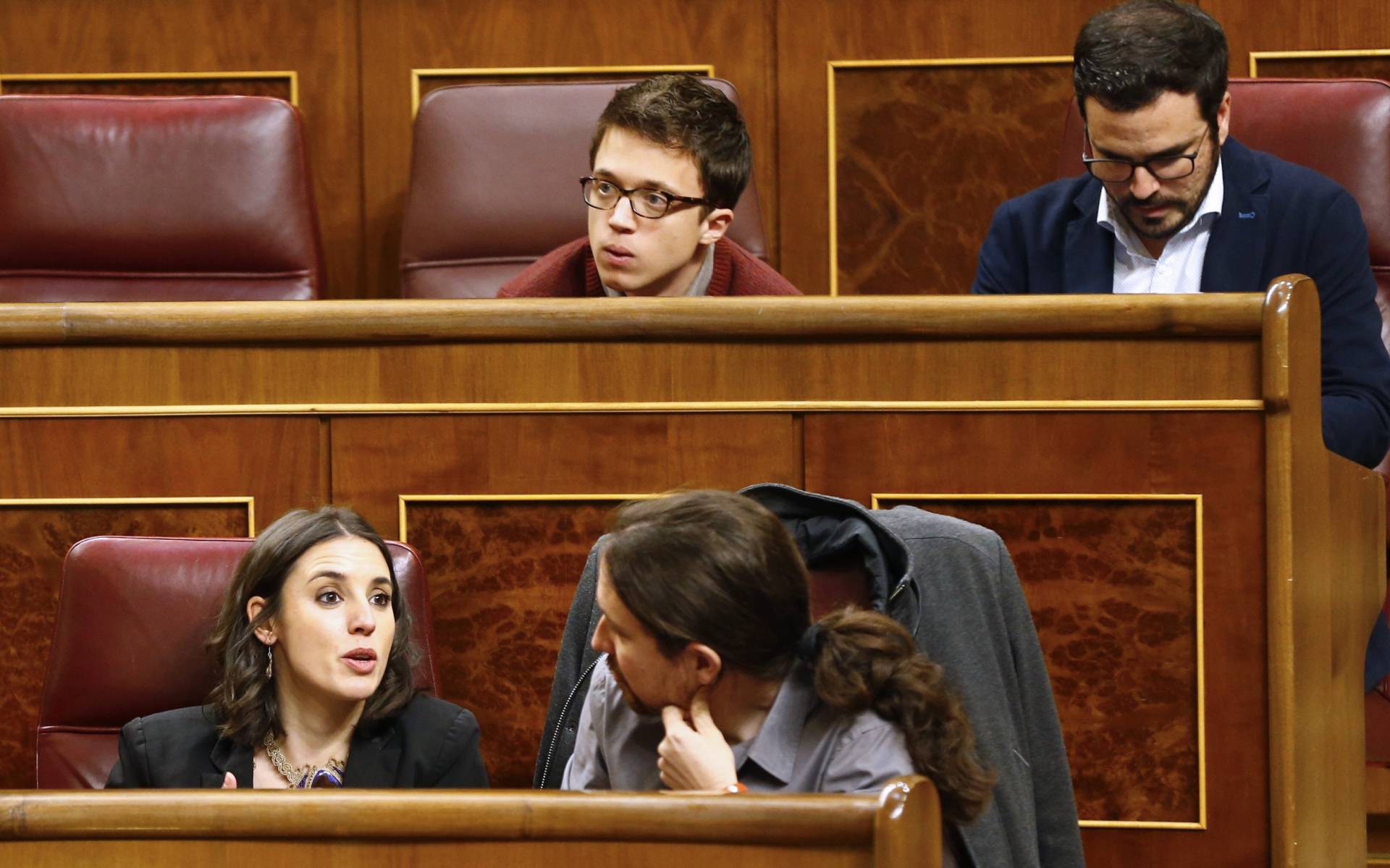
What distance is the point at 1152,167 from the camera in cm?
146

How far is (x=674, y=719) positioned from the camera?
934 millimetres

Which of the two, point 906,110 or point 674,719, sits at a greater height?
point 906,110

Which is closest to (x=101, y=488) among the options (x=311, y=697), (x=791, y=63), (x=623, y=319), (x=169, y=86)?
(x=311, y=697)

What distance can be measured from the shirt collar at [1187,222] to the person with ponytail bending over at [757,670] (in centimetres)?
69

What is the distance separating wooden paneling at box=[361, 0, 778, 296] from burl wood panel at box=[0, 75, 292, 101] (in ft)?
0.48

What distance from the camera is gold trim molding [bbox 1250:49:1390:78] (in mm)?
1912

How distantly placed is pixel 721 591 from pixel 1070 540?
40cm

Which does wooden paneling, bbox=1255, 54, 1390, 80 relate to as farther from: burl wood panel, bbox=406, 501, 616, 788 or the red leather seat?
burl wood panel, bbox=406, 501, 616, 788

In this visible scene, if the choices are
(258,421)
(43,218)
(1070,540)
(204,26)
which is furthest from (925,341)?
(204,26)

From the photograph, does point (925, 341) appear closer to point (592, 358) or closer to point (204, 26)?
point (592, 358)

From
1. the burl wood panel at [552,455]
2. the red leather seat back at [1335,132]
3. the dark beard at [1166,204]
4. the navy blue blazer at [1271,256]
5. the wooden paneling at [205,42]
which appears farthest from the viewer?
the wooden paneling at [205,42]

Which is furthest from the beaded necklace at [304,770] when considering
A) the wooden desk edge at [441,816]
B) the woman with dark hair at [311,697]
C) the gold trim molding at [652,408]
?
the wooden desk edge at [441,816]

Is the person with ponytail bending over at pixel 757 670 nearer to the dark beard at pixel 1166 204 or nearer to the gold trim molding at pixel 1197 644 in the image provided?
the gold trim molding at pixel 1197 644

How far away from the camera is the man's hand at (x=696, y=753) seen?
904 millimetres
